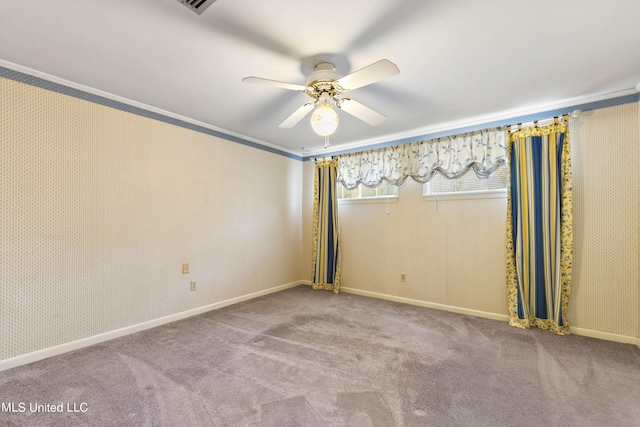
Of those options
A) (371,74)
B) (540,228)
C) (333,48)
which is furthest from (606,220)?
(333,48)

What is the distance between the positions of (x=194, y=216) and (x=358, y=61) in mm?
2496

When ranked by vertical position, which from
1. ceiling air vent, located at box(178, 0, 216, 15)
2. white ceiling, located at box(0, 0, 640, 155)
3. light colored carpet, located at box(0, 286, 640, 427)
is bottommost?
light colored carpet, located at box(0, 286, 640, 427)

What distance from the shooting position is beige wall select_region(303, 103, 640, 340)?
8.64 feet

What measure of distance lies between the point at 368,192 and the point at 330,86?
2394mm

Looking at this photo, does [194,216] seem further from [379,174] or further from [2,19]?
[379,174]

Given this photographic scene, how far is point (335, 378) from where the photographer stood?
79.6 inches

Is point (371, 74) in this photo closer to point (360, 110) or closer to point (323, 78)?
point (323, 78)

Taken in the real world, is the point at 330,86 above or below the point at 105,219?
above

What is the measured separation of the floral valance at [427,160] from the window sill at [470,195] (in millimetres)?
217

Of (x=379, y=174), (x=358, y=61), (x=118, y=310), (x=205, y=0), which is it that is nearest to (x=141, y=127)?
(x=118, y=310)

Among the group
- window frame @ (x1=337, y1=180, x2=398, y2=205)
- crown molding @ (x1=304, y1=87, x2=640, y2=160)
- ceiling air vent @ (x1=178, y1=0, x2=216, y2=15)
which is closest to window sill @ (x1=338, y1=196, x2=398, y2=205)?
window frame @ (x1=337, y1=180, x2=398, y2=205)

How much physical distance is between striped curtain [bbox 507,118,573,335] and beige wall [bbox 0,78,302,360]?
3.29m

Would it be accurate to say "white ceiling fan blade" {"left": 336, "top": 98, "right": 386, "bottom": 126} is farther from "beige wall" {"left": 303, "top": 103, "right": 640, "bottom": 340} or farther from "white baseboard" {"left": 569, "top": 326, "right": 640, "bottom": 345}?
"white baseboard" {"left": 569, "top": 326, "right": 640, "bottom": 345}

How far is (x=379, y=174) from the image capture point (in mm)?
4074
